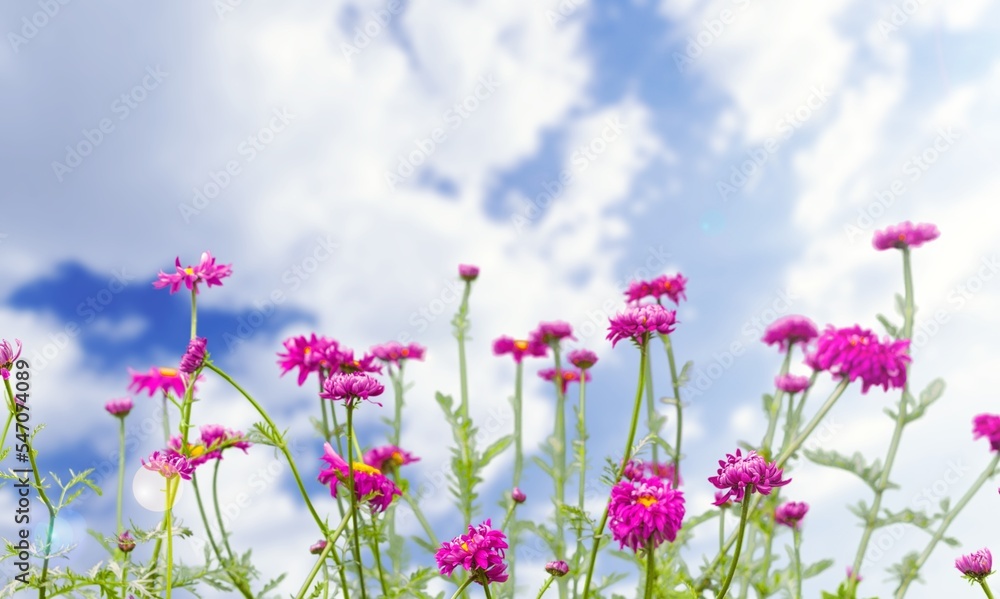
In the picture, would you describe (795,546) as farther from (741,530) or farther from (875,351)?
(741,530)

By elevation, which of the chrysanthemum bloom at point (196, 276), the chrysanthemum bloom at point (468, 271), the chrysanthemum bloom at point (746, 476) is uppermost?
the chrysanthemum bloom at point (468, 271)

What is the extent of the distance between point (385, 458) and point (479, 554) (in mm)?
1530

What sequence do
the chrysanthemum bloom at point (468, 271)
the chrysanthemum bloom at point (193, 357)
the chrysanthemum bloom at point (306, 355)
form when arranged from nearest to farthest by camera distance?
the chrysanthemum bloom at point (193, 357)
the chrysanthemum bloom at point (306, 355)
the chrysanthemum bloom at point (468, 271)

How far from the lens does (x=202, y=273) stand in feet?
8.85

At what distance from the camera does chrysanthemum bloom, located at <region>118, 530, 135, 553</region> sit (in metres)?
2.29

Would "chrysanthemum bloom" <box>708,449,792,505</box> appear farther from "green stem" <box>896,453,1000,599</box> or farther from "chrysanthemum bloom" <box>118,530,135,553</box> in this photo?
"green stem" <box>896,453,1000,599</box>

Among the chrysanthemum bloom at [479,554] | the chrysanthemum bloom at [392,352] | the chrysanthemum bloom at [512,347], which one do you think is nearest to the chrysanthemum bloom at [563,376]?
the chrysanthemum bloom at [512,347]

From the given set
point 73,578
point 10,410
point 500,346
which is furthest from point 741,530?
point 500,346

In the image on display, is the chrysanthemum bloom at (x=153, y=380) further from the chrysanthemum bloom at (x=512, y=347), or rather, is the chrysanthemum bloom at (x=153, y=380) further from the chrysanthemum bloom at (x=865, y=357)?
the chrysanthemum bloom at (x=865, y=357)

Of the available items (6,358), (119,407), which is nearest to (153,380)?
(119,407)

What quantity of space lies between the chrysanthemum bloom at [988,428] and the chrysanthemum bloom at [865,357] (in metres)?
0.58

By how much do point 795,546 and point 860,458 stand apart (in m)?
0.65

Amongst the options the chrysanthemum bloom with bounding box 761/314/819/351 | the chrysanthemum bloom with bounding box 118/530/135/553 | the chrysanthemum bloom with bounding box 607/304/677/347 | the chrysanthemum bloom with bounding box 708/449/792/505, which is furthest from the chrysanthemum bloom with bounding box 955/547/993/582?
the chrysanthemum bloom with bounding box 118/530/135/553

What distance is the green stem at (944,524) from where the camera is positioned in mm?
3613
